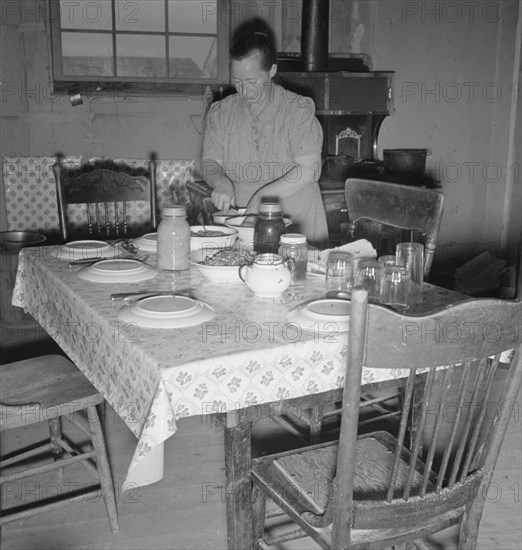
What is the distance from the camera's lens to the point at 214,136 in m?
3.17

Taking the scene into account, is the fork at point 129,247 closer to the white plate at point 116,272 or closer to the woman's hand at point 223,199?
the white plate at point 116,272

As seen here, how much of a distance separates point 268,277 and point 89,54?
7.45m

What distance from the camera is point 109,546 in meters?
2.20

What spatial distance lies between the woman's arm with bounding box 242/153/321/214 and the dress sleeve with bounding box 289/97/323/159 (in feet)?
0.11

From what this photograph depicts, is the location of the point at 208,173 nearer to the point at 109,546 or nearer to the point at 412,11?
the point at 109,546

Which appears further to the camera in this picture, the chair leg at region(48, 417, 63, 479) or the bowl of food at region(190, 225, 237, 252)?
the chair leg at region(48, 417, 63, 479)

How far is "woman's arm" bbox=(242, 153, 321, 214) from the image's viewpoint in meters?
2.87

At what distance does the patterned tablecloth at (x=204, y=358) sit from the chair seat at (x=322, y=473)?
22 centimetres

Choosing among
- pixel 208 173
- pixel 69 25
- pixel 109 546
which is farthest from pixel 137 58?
pixel 109 546

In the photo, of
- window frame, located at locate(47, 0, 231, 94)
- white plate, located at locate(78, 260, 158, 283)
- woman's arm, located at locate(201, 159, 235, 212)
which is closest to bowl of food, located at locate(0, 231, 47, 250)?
window frame, located at locate(47, 0, 231, 94)

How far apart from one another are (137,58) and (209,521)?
954cm

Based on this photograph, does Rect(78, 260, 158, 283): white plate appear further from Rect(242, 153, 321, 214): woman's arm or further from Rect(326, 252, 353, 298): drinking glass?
Rect(242, 153, 321, 214): woman's arm

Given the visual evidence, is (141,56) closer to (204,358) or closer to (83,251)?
(83,251)

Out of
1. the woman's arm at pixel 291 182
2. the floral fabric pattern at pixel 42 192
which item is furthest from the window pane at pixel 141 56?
the woman's arm at pixel 291 182
